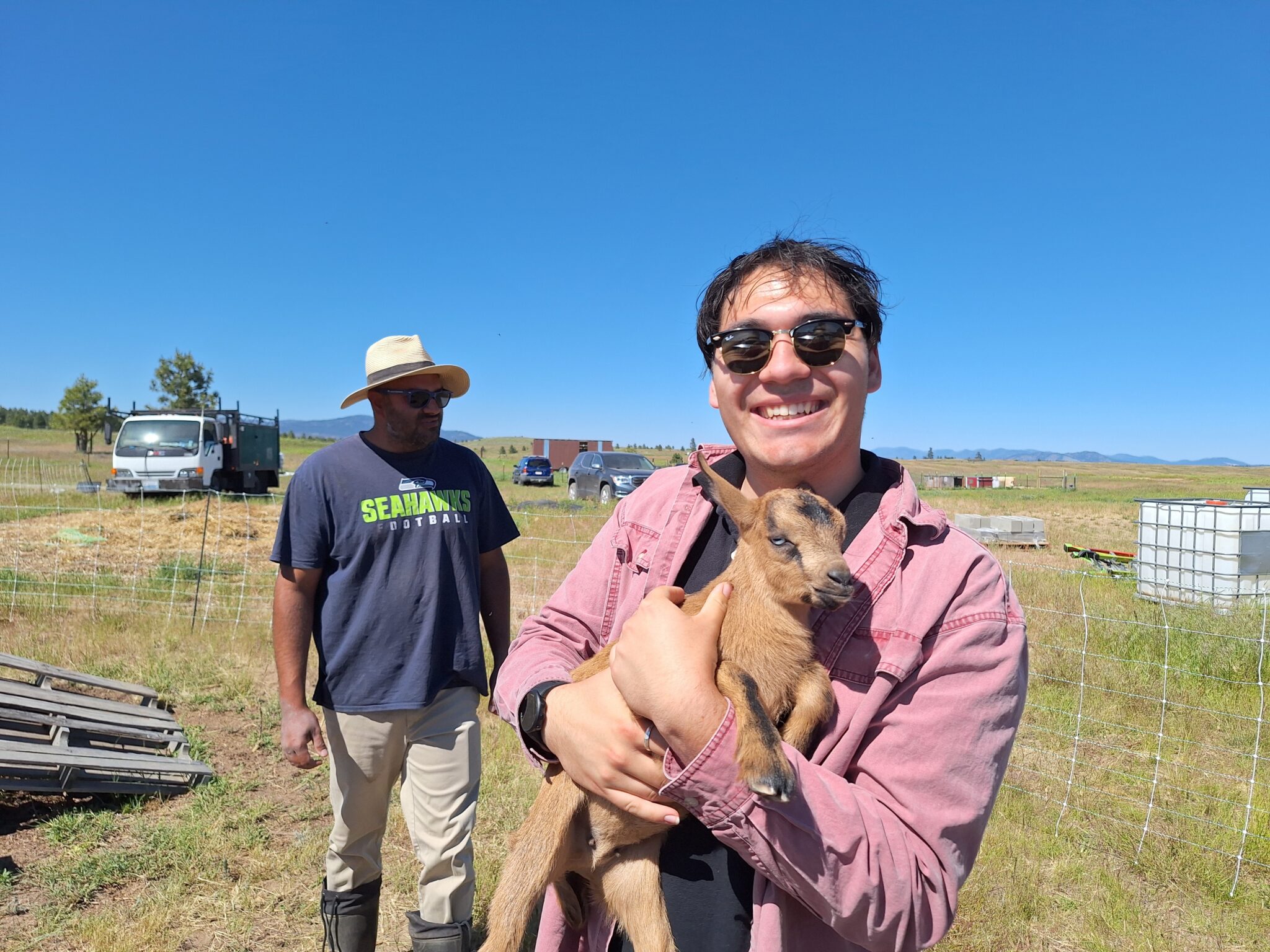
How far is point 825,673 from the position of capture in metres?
1.75

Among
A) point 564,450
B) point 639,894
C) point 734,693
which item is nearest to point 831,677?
point 734,693

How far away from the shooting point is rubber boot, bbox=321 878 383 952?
3.76 meters

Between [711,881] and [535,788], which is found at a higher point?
[711,881]

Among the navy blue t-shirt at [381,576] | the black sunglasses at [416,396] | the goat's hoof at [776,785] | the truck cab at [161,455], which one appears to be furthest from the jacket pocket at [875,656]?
the truck cab at [161,455]

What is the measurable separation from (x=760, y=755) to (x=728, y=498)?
85cm

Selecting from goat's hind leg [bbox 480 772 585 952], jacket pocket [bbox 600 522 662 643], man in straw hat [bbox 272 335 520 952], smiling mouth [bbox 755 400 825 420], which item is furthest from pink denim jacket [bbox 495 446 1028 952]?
man in straw hat [bbox 272 335 520 952]

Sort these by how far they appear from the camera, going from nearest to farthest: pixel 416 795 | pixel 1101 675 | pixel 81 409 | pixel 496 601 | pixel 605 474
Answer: pixel 416 795 → pixel 496 601 → pixel 1101 675 → pixel 605 474 → pixel 81 409

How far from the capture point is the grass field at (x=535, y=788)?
428cm

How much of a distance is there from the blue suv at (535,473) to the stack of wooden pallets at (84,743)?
32.0 meters

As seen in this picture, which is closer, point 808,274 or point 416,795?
point 808,274

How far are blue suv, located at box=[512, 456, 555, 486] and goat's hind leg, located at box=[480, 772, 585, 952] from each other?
3673cm

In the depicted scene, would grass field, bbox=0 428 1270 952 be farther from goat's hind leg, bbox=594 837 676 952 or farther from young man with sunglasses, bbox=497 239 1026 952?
young man with sunglasses, bbox=497 239 1026 952

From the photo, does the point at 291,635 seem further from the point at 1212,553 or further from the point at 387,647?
the point at 1212,553

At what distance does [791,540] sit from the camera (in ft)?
6.33
